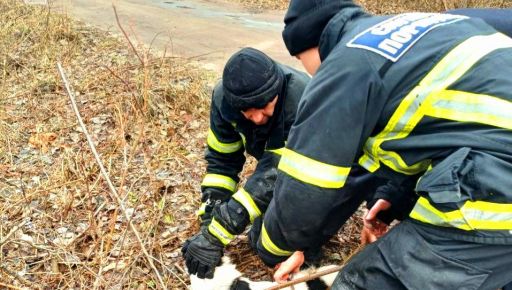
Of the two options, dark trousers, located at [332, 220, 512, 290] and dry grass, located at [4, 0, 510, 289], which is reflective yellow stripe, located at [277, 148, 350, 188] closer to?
dark trousers, located at [332, 220, 512, 290]

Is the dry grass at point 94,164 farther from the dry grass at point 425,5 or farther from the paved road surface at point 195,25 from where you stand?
the dry grass at point 425,5

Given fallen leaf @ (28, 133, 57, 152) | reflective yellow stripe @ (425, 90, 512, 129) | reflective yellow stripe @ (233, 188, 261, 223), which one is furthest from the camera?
fallen leaf @ (28, 133, 57, 152)

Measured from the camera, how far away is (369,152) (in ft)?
5.72

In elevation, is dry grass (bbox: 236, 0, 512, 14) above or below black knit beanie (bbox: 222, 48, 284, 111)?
below

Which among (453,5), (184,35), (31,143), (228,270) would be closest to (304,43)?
(228,270)

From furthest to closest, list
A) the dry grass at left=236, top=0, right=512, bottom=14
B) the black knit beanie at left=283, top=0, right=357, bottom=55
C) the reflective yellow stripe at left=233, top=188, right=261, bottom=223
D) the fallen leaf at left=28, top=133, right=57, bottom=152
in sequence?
the dry grass at left=236, top=0, right=512, bottom=14 < the fallen leaf at left=28, top=133, right=57, bottom=152 < the reflective yellow stripe at left=233, top=188, right=261, bottom=223 < the black knit beanie at left=283, top=0, right=357, bottom=55

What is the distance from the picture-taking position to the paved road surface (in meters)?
7.42

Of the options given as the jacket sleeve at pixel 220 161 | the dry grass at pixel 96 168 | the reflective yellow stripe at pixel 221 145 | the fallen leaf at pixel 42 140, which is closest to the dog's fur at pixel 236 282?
the dry grass at pixel 96 168

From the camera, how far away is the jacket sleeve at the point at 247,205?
2559 millimetres

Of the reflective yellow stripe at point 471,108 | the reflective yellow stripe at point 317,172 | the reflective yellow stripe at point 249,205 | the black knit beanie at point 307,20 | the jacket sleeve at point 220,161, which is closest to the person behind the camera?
the reflective yellow stripe at point 471,108

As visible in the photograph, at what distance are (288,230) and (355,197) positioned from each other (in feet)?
1.51

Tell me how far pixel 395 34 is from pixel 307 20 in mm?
350

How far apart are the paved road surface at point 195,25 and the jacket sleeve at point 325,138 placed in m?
4.84

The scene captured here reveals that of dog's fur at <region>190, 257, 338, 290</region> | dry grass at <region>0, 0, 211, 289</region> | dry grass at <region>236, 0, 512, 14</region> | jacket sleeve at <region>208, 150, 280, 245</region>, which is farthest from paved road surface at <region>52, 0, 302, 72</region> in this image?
dog's fur at <region>190, 257, 338, 290</region>
